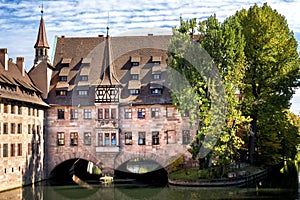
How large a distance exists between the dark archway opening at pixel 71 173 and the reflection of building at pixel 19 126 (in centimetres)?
218

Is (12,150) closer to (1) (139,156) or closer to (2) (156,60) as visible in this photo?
(1) (139,156)

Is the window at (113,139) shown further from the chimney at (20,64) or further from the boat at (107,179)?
the chimney at (20,64)

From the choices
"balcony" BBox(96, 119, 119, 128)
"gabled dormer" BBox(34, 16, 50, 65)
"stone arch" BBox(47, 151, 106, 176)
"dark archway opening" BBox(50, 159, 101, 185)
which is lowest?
"dark archway opening" BBox(50, 159, 101, 185)

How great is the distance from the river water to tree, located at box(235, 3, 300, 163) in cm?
701

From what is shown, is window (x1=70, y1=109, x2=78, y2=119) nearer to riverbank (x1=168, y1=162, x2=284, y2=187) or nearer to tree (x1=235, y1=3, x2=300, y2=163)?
riverbank (x1=168, y1=162, x2=284, y2=187)

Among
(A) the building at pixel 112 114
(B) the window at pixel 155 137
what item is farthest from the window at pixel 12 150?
(B) the window at pixel 155 137

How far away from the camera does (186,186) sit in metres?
38.3

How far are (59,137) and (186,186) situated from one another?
557 inches

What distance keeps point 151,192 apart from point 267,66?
53.4 ft

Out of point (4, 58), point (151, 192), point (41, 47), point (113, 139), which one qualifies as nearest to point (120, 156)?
point (113, 139)

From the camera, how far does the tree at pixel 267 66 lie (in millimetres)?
43469

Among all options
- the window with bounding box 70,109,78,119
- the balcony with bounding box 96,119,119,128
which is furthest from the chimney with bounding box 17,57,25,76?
the balcony with bounding box 96,119,119,128

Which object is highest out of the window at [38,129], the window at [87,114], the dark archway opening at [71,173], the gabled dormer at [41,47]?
the gabled dormer at [41,47]

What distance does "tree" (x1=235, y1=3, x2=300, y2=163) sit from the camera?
4347 cm
